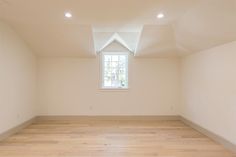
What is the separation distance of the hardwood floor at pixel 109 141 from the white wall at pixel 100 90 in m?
0.58

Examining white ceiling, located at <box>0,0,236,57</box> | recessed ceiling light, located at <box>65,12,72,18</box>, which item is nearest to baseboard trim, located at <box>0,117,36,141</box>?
white ceiling, located at <box>0,0,236,57</box>

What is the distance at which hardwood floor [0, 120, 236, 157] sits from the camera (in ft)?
10.9

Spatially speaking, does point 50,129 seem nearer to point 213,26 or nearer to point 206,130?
point 206,130

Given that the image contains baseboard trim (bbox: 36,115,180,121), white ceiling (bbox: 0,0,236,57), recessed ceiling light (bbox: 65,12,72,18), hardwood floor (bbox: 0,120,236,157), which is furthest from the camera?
baseboard trim (bbox: 36,115,180,121)

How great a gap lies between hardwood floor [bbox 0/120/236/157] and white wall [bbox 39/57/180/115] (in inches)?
23.0

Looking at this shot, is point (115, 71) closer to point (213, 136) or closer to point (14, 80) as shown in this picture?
point (14, 80)

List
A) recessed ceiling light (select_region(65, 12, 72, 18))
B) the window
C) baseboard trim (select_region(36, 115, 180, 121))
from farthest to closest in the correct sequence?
the window
baseboard trim (select_region(36, 115, 180, 121))
recessed ceiling light (select_region(65, 12, 72, 18))

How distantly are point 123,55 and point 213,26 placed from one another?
3.20 meters

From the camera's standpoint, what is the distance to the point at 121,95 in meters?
6.01

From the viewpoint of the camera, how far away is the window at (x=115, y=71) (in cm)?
616

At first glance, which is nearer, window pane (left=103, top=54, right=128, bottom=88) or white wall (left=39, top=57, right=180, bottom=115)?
white wall (left=39, top=57, right=180, bottom=115)

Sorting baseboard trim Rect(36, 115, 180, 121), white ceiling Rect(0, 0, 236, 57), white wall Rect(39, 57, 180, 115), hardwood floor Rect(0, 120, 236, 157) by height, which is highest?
white ceiling Rect(0, 0, 236, 57)

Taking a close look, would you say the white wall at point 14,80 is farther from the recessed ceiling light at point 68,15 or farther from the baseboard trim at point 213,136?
the baseboard trim at point 213,136

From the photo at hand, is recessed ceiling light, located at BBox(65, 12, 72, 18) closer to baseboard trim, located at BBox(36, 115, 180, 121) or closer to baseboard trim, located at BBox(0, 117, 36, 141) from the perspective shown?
baseboard trim, located at BBox(0, 117, 36, 141)
